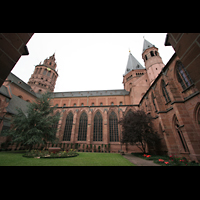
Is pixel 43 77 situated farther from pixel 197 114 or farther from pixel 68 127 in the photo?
pixel 197 114

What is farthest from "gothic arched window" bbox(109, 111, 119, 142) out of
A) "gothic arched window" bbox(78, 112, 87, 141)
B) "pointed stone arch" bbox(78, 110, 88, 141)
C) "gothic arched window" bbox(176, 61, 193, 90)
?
"gothic arched window" bbox(176, 61, 193, 90)

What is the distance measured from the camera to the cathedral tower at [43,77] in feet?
117

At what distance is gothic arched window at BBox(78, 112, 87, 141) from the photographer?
21388 millimetres

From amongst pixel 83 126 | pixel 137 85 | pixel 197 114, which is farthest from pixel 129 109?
pixel 197 114

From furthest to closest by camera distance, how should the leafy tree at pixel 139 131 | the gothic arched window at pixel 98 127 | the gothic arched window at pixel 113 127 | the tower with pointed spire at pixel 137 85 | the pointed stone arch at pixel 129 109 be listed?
the tower with pointed spire at pixel 137 85 → the pointed stone arch at pixel 129 109 → the gothic arched window at pixel 98 127 → the gothic arched window at pixel 113 127 → the leafy tree at pixel 139 131

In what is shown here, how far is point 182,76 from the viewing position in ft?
33.8

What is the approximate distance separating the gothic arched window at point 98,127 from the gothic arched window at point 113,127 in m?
2.13

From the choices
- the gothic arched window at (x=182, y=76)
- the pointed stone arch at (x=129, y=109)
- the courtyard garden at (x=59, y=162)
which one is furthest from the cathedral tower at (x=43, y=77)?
the gothic arched window at (x=182, y=76)

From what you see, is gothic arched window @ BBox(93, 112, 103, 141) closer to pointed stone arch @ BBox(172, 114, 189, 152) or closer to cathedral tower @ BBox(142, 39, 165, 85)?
pointed stone arch @ BBox(172, 114, 189, 152)

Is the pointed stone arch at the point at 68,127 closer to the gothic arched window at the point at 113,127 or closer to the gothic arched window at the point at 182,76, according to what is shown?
the gothic arched window at the point at 113,127

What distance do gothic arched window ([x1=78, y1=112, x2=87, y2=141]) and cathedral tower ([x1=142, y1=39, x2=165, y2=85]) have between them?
1862 cm
